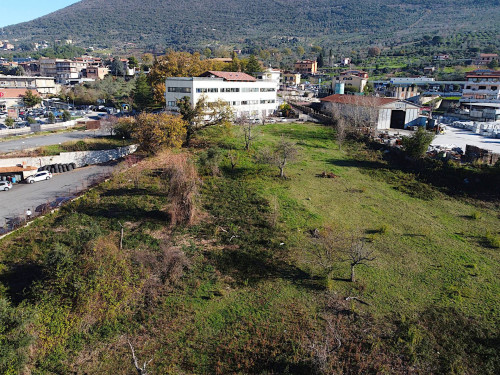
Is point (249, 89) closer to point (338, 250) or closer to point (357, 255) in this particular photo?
point (338, 250)

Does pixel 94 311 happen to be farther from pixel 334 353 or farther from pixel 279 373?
pixel 334 353

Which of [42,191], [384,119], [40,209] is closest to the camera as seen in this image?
[40,209]

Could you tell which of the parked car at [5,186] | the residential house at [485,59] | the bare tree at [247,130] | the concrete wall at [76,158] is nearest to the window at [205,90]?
the bare tree at [247,130]

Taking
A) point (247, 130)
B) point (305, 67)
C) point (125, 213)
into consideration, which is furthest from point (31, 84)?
point (305, 67)

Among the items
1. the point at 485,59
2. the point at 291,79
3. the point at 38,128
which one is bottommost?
the point at 38,128

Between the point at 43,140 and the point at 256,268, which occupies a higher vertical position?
the point at 43,140

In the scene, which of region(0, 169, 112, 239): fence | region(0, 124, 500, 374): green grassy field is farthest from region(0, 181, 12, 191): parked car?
region(0, 124, 500, 374): green grassy field

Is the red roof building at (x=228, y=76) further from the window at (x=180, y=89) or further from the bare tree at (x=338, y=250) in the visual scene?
the bare tree at (x=338, y=250)
